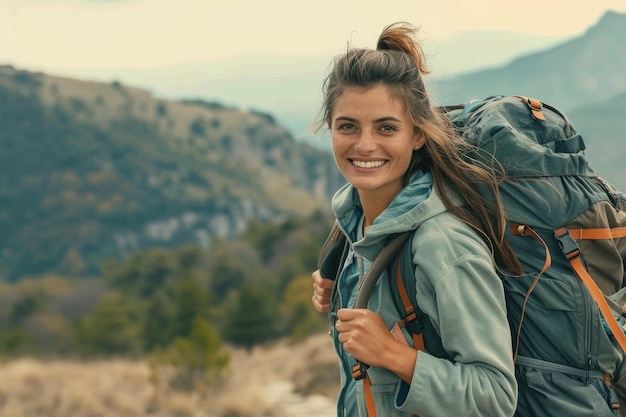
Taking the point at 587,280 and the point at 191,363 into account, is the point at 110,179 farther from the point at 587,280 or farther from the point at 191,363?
the point at 587,280

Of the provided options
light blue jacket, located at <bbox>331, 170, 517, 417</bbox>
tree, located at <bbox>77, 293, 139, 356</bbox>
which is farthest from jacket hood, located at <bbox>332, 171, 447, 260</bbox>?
tree, located at <bbox>77, 293, 139, 356</bbox>

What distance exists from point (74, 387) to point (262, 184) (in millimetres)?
86530

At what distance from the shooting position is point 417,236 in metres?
1.61

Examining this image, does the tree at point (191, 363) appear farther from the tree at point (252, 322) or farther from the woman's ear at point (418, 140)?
the tree at point (252, 322)

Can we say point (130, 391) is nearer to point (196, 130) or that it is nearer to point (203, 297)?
point (203, 297)

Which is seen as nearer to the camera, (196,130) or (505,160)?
(505,160)

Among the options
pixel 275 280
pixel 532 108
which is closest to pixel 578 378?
pixel 532 108

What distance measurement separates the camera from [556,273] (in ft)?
5.17

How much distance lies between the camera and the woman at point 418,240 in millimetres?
1528

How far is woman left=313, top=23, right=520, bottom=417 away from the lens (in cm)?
153

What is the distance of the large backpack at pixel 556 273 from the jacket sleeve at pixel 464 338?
71 millimetres

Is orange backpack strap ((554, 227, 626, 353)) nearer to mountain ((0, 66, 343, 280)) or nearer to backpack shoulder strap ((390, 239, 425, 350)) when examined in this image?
backpack shoulder strap ((390, 239, 425, 350))

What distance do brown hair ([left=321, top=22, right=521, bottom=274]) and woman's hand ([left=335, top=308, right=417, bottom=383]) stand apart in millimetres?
264

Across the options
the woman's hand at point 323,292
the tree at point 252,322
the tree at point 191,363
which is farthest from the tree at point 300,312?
the woman's hand at point 323,292
